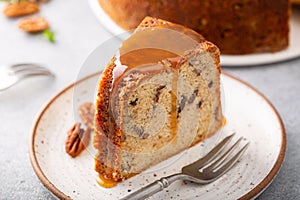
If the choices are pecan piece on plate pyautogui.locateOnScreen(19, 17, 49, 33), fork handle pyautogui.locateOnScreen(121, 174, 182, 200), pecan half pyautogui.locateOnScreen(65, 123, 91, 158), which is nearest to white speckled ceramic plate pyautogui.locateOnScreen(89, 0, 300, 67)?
pecan piece on plate pyautogui.locateOnScreen(19, 17, 49, 33)

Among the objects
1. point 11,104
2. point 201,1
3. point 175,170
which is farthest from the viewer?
point 201,1

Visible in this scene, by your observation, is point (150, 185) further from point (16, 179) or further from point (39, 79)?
point (39, 79)

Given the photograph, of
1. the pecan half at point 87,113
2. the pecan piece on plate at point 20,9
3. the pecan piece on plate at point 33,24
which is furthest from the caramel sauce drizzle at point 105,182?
the pecan piece on plate at point 20,9

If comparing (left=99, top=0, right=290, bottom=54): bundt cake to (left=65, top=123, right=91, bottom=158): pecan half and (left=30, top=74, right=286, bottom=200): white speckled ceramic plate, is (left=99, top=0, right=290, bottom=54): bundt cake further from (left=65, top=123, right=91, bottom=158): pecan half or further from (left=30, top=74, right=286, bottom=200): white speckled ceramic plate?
(left=65, top=123, right=91, bottom=158): pecan half

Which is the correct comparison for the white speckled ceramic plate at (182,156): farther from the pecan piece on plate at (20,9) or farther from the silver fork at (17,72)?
the pecan piece on plate at (20,9)

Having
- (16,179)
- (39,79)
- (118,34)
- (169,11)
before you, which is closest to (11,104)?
(39,79)

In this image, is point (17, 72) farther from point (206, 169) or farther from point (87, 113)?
point (206, 169)
